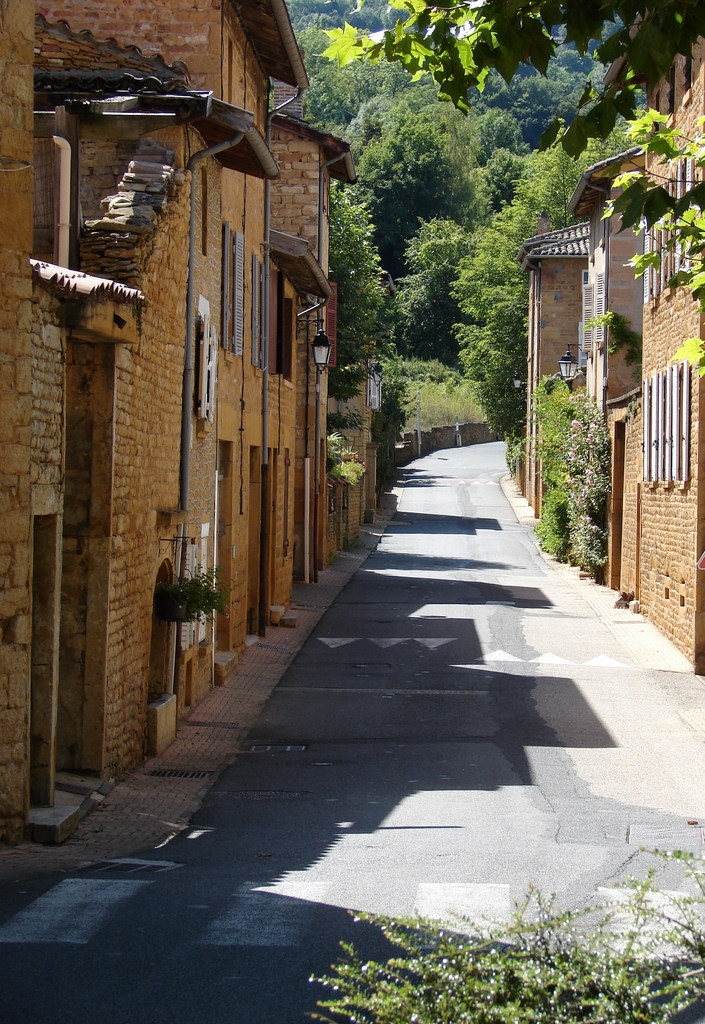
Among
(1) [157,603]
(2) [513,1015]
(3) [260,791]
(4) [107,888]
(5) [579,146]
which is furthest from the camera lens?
(1) [157,603]

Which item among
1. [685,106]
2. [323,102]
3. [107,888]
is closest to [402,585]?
[685,106]

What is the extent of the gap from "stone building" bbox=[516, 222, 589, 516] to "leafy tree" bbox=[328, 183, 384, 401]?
499 inches

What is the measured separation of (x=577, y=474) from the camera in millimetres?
27625

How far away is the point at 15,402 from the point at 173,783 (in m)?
4.05

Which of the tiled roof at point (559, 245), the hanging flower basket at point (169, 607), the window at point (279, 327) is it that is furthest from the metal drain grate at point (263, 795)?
the tiled roof at point (559, 245)

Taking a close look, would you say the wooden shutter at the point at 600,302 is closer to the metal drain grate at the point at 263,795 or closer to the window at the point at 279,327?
the window at the point at 279,327

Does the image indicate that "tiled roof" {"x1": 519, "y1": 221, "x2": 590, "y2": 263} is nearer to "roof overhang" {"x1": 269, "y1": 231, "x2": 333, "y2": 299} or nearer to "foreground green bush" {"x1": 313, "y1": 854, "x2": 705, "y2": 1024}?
"roof overhang" {"x1": 269, "y1": 231, "x2": 333, "y2": 299}

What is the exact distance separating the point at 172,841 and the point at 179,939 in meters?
3.15

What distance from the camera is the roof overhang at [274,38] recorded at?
16.1m

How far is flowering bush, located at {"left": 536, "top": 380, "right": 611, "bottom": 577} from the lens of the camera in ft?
88.8

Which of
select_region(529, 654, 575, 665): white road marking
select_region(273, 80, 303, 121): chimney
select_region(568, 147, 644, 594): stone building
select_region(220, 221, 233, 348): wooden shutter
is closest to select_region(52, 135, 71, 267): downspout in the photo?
select_region(220, 221, 233, 348): wooden shutter

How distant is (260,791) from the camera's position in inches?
415

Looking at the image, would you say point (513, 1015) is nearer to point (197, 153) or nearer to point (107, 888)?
point (107, 888)

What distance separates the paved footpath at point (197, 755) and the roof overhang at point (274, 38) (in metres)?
8.34
